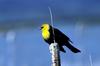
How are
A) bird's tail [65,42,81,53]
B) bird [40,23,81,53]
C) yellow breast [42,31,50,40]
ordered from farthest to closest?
1. yellow breast [42,31,50,40]
2. bird [40,23,81,53]
3. bird's tail [65,42,81,53]

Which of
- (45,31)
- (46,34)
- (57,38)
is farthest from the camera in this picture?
(45,31)

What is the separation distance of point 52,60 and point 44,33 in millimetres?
5788

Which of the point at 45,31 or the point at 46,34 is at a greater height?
the point at 45,31

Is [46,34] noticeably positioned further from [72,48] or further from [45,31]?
[72,48]

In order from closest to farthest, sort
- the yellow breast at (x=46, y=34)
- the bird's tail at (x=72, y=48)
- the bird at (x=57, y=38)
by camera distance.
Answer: the bird's tail at (x=72, y=48)
the bird at (x=57, y=38)
the yellow breast at (x=46, y=34)

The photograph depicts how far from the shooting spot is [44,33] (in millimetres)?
15164

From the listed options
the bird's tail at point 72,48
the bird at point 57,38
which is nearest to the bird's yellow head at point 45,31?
the bird at point 57,38

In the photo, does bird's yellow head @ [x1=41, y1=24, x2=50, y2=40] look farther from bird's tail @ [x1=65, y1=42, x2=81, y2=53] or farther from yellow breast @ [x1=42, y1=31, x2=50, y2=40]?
bird's tail @ [x1=65, y1=42, x2=81, y2=53]

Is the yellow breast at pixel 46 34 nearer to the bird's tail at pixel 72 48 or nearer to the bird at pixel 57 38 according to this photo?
the bird at pixel 57 38

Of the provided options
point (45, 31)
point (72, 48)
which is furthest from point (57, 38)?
point (45, 31)

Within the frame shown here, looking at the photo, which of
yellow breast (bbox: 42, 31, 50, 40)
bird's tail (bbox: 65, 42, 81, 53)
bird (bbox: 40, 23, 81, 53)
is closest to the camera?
bird's tail (bbox: 65, 42, 81, 53)

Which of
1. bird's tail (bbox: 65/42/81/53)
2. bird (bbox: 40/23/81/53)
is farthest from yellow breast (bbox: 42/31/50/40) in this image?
bird's tail (bbox: 65/42/81/53)

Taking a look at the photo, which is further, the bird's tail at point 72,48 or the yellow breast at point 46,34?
the yellow breast at point 46,34

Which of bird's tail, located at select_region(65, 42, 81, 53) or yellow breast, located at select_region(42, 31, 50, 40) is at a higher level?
Result: yellow breast, located at select_region(42, 31, 50, 40)
